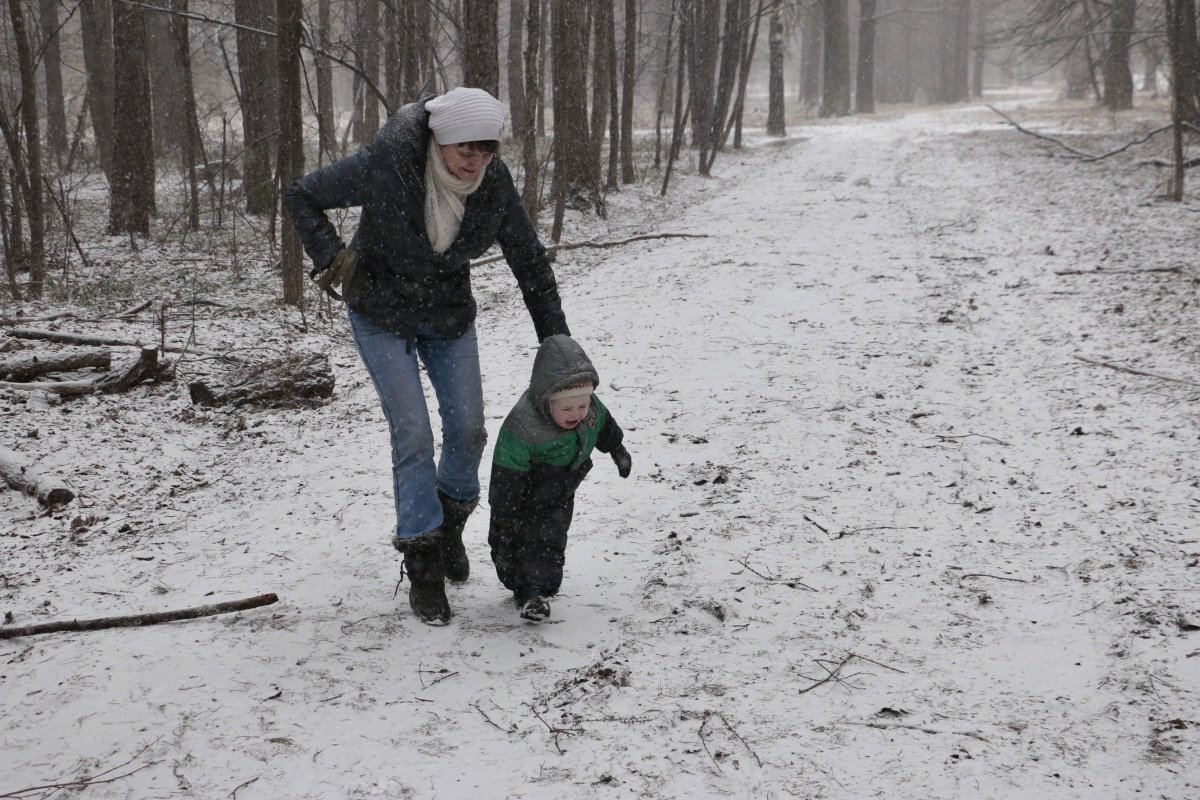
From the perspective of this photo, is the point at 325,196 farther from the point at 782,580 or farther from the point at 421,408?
the point at 782,580

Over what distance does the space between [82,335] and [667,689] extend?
6.27m

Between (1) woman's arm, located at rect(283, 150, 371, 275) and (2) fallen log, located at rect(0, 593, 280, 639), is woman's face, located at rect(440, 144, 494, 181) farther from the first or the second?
(2) fallen log, located at rect(0, 593, 280, 639)

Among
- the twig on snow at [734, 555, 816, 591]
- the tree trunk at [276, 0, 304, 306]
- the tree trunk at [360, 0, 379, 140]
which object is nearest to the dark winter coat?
the twig on snow at [734, 555, 816, 591]

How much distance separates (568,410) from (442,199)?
3.14 ft

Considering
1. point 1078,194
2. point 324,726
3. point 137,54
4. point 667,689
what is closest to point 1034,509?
point 667,689

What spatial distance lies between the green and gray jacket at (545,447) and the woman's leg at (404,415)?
289 mm

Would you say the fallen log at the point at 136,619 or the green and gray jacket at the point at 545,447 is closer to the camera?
the green and gray jacket at the point at 545,447

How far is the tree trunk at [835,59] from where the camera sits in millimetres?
32125

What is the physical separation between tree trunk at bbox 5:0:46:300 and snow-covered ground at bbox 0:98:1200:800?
183 cm

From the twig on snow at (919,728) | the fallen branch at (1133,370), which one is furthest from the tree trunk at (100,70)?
the twig on snow at (919,728)

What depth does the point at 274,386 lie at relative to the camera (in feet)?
22.3

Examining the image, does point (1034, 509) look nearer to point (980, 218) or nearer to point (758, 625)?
point (758, 625)

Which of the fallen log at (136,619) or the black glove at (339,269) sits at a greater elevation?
the black glove at (339,269)

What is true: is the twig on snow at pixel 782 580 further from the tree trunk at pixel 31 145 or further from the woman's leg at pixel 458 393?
the tree trunk at pixel 31 145
